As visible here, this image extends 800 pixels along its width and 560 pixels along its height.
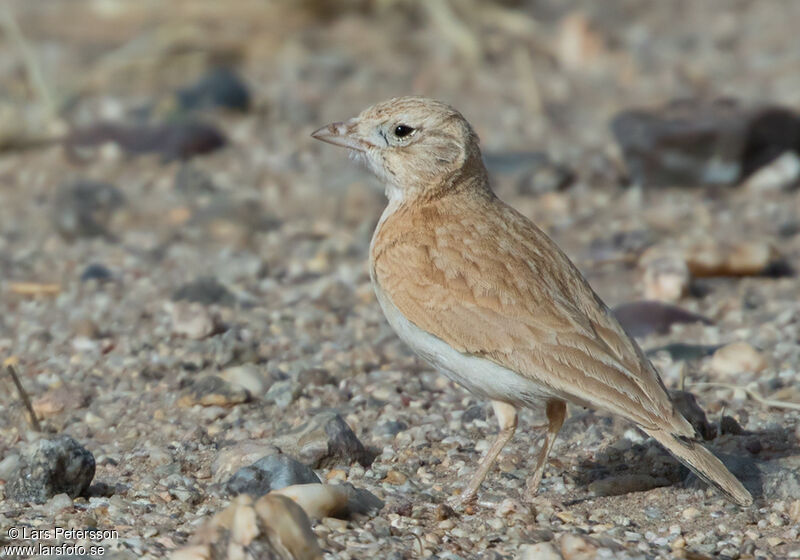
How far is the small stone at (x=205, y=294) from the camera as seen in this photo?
6480 millimetres

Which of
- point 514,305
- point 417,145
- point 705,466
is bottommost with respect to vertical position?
point 705,466

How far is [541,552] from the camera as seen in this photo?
12.6 feet

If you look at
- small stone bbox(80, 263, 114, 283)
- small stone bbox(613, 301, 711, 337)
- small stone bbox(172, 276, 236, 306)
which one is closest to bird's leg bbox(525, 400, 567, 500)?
small stone bbox(613, 301, 711, 337)

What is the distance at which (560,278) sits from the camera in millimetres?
4500

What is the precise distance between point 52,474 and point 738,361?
308 centimetres

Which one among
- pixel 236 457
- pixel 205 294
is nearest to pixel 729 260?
pixel 205 294

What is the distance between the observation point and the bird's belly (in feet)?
13.7

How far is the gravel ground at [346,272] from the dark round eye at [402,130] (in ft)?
3.79

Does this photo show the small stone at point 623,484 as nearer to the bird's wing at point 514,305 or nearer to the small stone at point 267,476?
the bird's wing at point 514,305

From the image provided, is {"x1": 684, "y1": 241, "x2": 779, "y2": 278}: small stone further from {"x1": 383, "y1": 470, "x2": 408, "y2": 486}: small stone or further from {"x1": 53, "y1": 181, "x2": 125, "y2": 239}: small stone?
{"x1": 53, "y1": 181, "x2": 125, "y2": 239}: small stone

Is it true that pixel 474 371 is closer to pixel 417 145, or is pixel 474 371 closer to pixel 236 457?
pixel 236 457

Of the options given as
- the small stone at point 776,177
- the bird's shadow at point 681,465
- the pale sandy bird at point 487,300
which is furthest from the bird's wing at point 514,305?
the small stone at point 776,177

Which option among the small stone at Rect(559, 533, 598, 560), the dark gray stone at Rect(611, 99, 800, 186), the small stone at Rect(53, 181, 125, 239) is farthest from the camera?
the dark gray stone at Rect(611, 99, 800, 186)

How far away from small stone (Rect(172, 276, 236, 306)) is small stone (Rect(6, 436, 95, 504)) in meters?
2.25
